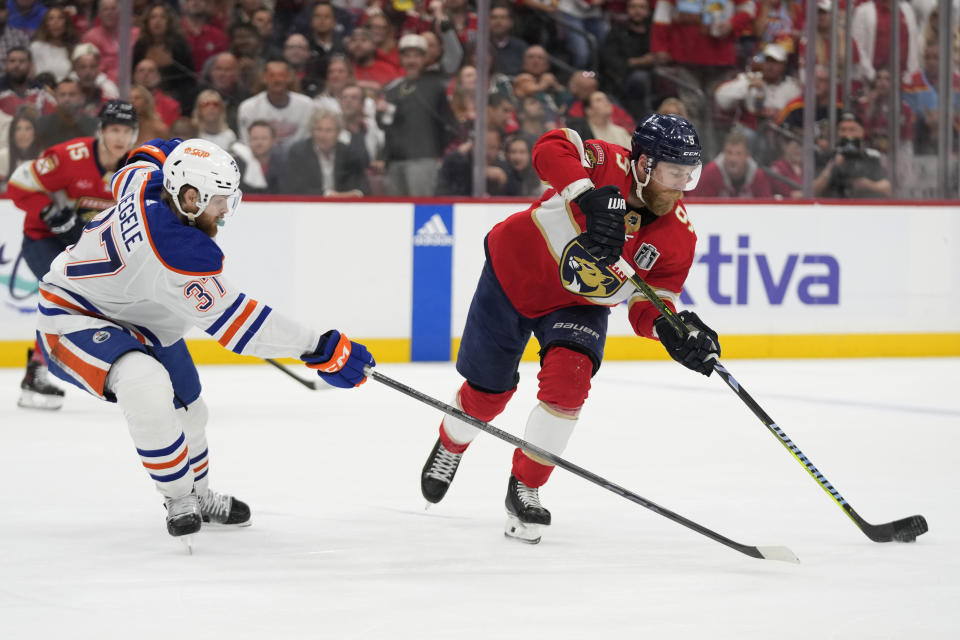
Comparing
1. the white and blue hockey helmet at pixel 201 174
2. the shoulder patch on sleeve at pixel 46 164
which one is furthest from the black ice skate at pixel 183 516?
the shoulder patch on sleeve at pixel 46 164

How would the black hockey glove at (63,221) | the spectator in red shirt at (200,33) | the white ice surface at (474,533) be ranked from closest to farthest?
the white ice surface at (474,533) < the black hockey glove at (63,221) < the spectator in red shirt at (200,33)

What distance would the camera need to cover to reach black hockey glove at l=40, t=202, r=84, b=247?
15.9ft

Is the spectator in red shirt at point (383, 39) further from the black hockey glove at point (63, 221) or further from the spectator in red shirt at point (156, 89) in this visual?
the black hockey glove at point (63, 221)

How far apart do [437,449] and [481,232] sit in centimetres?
351

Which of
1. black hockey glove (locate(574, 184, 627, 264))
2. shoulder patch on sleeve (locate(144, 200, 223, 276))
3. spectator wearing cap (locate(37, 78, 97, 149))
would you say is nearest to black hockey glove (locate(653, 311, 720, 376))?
black hockey glove (locate(574, 184, 627, 264))

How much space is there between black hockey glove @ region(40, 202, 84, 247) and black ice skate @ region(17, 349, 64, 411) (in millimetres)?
539

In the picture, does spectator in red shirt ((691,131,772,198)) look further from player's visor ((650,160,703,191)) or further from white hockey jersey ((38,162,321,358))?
white hockey jersey ((38,162,321,358))

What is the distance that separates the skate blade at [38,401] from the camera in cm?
490

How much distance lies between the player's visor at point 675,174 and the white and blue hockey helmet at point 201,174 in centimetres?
99

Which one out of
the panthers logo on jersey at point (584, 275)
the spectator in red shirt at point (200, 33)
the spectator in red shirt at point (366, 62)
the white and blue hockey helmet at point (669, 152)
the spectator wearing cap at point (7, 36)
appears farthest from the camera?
the spectator in red shirt at point (366, 62)

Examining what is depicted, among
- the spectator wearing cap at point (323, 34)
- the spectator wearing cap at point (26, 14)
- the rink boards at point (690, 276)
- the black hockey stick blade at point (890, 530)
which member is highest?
the spectator wearing cap at point (26, 14)

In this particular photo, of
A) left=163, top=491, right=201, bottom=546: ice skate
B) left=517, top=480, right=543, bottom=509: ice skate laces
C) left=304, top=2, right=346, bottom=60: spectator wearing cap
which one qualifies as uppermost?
left=304, top=2, right=346, bottom=60: spectator wearing cap

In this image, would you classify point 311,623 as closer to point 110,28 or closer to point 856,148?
point 110,28

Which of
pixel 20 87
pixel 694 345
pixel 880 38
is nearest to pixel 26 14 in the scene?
pixel 20 87
